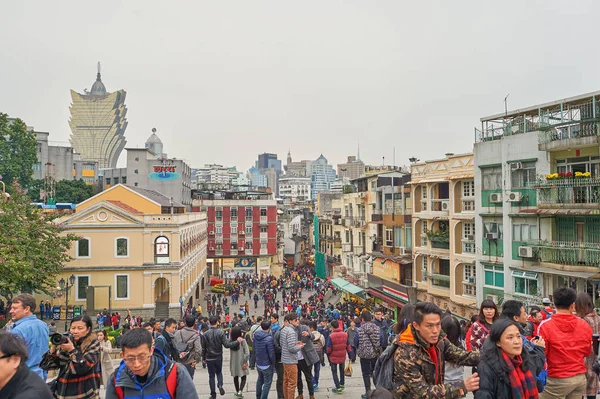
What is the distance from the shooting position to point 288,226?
89250 mm

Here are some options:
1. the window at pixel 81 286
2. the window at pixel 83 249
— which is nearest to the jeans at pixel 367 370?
the window at pixel 81 286

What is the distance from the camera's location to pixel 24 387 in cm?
369

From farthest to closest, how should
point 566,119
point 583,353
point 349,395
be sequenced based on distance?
point 566,119, point 349,395, point 583,353

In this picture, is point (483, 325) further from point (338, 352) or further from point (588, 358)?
point (338, 352)

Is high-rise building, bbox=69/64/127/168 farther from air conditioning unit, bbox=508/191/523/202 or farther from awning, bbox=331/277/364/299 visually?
air conditioning unit, bbox=508/191/523/202

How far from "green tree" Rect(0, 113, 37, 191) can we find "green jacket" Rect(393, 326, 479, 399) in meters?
48.3

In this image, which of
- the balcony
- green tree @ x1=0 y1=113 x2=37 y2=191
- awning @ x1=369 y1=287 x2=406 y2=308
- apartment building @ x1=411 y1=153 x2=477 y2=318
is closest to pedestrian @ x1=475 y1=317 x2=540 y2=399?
the balcony

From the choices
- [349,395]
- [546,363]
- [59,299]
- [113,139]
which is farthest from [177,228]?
[113,139]

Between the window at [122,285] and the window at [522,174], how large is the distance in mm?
25141

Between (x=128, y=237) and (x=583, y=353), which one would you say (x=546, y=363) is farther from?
(x=128, y=237)

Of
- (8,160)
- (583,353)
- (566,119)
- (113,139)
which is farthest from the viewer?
(113,139)

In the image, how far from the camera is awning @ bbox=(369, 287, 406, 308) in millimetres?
30531

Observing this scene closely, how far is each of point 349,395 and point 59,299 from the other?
28763 millimetres

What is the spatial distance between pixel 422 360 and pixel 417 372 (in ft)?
0.43
